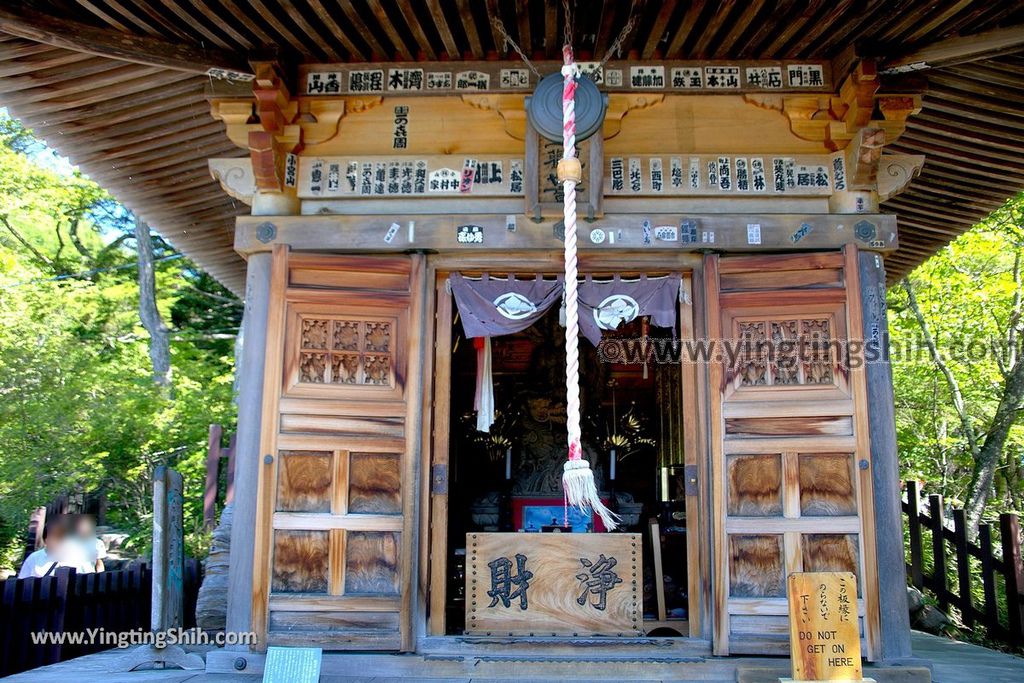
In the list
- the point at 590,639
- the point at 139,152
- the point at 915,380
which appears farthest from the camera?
the point at 915,380

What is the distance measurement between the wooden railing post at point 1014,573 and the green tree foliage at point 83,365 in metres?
10.1

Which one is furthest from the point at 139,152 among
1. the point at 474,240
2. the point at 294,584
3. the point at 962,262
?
the point at 962,262

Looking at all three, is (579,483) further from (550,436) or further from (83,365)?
(83,365)

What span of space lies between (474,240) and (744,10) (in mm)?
2375

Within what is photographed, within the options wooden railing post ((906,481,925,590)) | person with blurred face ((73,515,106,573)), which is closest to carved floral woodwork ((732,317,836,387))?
wooden railing post ((906,481,925,590))

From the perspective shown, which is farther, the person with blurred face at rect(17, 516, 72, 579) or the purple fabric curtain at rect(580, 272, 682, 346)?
the person with blurred face at rect(17, 516, 72, 579)

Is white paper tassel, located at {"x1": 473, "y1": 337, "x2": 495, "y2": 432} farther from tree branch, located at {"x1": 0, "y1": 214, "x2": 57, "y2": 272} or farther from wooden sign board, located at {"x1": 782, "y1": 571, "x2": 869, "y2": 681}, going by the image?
tree branch, located at {"x1": 0, "y1": 214, "x2": 57, "y2": 272}

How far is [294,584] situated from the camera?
5406 millimetres

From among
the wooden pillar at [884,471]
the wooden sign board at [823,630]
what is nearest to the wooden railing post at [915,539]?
the wooden pillar at [884,471]

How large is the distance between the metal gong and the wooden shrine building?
Result: 0.10 metres

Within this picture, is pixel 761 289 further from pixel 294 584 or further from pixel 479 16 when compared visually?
pixel 294 584

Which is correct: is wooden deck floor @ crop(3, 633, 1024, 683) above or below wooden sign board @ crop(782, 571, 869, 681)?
below

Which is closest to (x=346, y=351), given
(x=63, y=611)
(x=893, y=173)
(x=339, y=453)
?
(x=339, y=453)

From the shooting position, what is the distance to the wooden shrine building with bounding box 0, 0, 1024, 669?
17.5 ft
